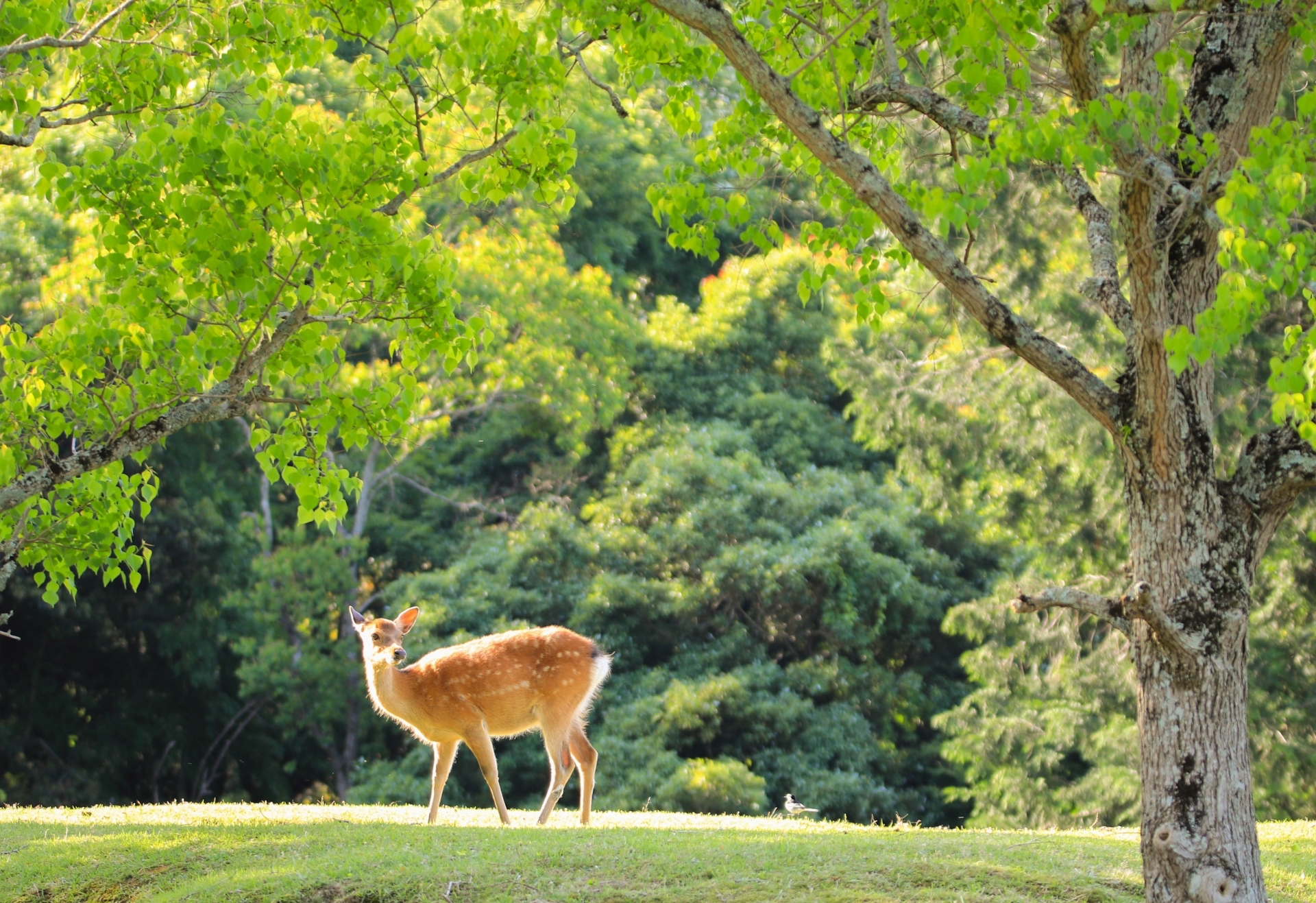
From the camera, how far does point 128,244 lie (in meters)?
6.80

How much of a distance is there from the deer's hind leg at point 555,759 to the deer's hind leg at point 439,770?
64 centimetres

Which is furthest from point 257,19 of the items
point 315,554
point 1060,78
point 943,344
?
point 315,554

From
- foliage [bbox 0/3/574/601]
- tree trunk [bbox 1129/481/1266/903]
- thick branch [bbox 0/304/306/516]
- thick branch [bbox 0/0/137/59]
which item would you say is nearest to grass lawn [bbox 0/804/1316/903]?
tree trunk [bbox 1129/481/1266/903]

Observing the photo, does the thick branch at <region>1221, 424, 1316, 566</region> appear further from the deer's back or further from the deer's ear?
the deer's ear

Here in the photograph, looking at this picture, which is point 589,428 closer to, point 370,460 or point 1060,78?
point 370,460

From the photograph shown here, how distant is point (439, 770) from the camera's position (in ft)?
31.4

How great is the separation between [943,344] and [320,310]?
10113mm

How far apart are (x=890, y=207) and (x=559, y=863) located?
12.5 feet

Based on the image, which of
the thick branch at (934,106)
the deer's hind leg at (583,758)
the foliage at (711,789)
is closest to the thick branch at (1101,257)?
the thick branch at (934,106)

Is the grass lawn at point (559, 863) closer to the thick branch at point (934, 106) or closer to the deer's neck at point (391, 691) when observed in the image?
the deer's neck at point (391, 691)

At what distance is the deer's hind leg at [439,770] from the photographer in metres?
9.34

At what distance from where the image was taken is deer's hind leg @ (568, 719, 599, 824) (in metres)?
9.50

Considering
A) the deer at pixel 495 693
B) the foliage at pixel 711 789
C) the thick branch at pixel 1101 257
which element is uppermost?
the thick branch at pixel 1101 257

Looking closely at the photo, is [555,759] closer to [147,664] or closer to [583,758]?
[583,758]
